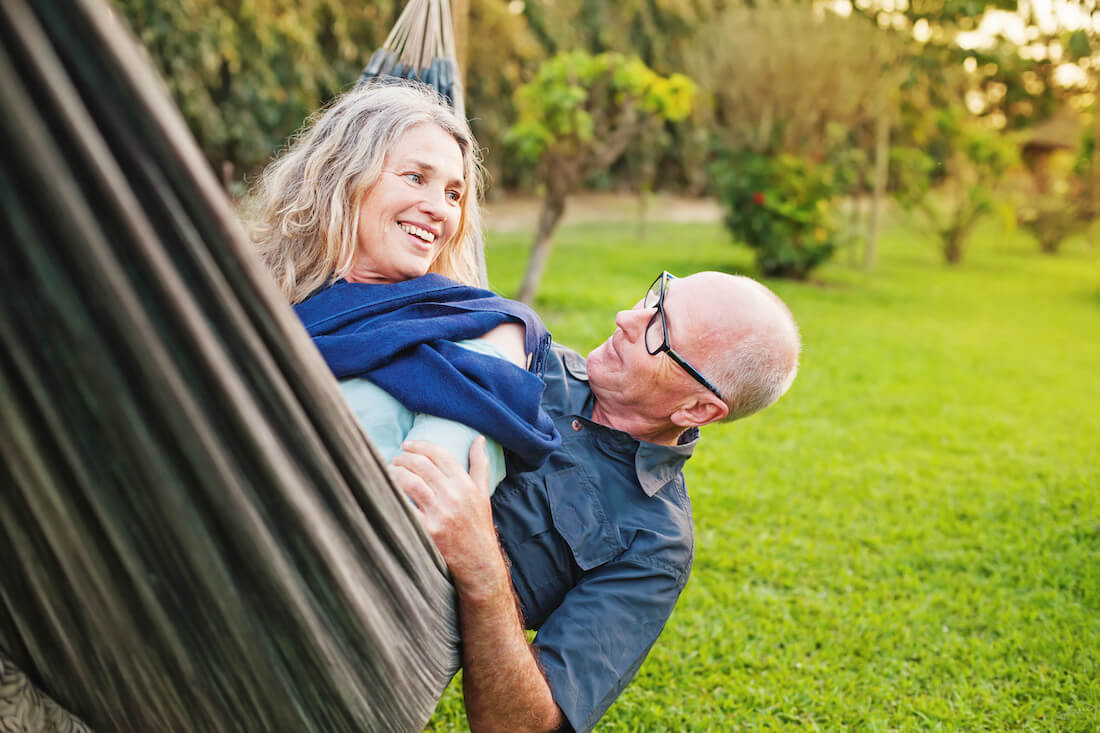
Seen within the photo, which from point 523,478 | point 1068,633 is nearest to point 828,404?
point 1068,633

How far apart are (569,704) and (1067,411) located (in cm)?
497

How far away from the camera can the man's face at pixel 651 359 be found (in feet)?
4.86

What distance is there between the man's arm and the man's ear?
0.43 m

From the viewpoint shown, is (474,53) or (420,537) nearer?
(420,537)

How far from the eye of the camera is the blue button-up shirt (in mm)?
1301

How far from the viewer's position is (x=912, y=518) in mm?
3480

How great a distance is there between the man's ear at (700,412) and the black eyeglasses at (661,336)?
16mm

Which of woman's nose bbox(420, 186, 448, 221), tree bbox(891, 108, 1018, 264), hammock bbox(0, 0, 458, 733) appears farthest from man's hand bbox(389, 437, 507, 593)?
tree bbox(891, 108, 1018, 264)

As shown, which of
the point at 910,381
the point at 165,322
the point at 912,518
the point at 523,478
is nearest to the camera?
the point at 165,322

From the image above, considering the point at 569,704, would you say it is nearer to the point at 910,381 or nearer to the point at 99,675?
the point at 99,675

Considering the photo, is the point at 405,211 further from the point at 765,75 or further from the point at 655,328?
the point at 765,75

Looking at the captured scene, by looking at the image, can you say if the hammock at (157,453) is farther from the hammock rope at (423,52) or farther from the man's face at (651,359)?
the hammock rope at (423,52)

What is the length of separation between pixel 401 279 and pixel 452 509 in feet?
1.69

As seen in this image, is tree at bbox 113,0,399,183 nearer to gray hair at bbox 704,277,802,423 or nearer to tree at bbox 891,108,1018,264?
gray hair at bbox 704,277,802,423
